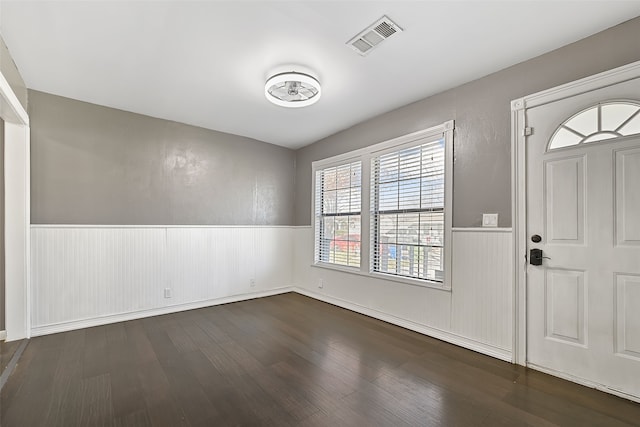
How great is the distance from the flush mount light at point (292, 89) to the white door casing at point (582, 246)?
6.40ft

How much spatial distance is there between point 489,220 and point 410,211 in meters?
0.89

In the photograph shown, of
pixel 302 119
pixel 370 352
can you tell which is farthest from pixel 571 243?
pixel 302 119

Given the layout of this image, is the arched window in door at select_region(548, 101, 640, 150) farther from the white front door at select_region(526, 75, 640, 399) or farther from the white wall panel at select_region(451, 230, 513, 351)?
the white wall panel at select_region(451, 230, 513, 351)

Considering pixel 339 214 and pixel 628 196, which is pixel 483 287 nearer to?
pixel 628 196

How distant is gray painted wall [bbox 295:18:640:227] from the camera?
2201 mm

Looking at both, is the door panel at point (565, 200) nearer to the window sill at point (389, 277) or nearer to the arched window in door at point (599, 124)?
the arched window in door at point (599, 124)

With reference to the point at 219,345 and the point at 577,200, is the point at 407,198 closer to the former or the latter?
the point at 577,200

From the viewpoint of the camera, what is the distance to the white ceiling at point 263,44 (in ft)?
6.59

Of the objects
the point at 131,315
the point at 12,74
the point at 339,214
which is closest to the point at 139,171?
the point at 12,74

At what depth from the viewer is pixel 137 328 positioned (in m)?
3.38

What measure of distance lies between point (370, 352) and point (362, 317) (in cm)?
105

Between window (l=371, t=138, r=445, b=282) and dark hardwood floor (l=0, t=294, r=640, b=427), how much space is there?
0.81 meters

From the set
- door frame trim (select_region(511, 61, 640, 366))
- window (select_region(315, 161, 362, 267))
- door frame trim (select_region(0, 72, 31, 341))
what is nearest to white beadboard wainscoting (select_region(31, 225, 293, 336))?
door frame trim (select_region(0, 72, 31, 341))

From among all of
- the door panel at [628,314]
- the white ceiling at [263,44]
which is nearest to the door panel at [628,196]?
the door panel at [628,314]
